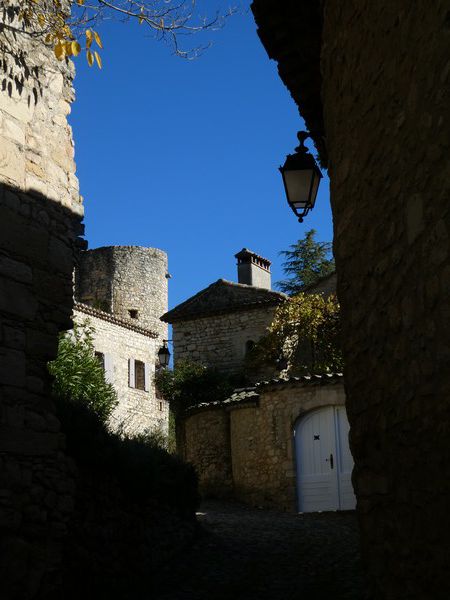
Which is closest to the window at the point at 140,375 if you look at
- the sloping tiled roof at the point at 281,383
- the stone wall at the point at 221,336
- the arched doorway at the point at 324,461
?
the stone wall at the point at 221,336

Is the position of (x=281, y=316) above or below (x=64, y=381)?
above

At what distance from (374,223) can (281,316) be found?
1913 cm

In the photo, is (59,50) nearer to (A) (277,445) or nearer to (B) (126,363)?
(A) (277,445)

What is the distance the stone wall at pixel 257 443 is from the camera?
51.1ft

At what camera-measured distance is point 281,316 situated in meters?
23.5

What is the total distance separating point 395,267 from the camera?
4.04m

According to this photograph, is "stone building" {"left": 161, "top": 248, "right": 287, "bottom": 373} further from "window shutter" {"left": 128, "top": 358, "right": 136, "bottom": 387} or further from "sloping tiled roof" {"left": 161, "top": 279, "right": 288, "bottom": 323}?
"window shutter" {"left": 128, "top": 358, "right": 136, "bottom": 387}

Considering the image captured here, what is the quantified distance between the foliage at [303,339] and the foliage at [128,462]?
10.8 metres

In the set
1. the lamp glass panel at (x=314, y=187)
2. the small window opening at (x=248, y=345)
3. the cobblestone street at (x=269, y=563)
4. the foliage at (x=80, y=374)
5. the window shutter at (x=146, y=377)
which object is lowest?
the cobblestone street at (x=269, y=563)

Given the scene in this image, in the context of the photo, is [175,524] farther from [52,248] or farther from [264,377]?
[264,377]

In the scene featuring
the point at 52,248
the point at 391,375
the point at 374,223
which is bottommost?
the point at 391,375

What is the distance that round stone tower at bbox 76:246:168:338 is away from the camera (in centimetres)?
3928

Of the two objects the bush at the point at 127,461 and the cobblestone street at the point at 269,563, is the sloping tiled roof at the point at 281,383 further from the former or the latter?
the bush at the point at 127,461

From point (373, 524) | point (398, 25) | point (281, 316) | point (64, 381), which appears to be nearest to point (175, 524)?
point (373, 524)
